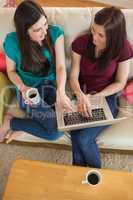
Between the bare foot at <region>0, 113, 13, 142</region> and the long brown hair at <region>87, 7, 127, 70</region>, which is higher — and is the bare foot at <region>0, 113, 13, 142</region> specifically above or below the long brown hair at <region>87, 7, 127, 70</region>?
below

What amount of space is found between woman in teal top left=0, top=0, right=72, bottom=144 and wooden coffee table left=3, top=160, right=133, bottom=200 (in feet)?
1.02

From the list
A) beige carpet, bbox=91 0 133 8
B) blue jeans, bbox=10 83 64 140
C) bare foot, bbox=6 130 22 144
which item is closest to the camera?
blue jeans, bbox=10 83 64 140

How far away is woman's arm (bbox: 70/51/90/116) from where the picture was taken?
1.53 m

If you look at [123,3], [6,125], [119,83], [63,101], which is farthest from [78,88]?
[123,3]

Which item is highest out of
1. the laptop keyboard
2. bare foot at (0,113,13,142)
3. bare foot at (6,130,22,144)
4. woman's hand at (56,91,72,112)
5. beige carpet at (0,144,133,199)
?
woman's hand at (56,91,72,112)

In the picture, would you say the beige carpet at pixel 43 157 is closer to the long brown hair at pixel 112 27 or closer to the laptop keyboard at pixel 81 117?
the laptop keyboard at pixel 81 117

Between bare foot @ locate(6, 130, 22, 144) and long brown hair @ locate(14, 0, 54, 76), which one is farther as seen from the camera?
bare foot @ locate(6, 130, 22, 144)

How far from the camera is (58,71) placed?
5.40 feet

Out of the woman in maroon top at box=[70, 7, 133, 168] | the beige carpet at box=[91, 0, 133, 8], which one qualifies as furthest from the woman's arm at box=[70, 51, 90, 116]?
the beige carpet at box=[91, 0, 133, 8]

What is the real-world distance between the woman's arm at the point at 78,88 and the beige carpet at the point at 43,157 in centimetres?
47

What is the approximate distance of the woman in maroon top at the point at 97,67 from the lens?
4.65 feet

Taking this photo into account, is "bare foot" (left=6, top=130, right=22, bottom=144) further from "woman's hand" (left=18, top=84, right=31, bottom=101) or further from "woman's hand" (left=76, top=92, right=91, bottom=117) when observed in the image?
"woman's hand" (left=76, top=92, right=91, bottom=117)

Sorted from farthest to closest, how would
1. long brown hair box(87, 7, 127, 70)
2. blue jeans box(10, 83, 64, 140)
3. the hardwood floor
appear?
the hardwood floor → blue jeans box(10, 83, 64, 140) → long brown hair box(87, 7, 127, 70)

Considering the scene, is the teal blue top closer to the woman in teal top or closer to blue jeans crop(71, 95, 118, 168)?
the woman in teal top
